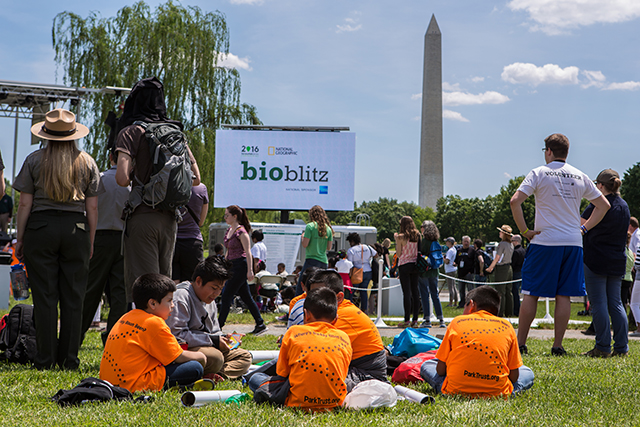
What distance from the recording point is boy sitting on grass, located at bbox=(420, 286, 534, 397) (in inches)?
141

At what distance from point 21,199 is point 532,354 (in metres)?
5.11

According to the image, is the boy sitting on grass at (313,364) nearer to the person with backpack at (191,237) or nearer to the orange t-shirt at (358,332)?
the orange t-shirt at (358,332)

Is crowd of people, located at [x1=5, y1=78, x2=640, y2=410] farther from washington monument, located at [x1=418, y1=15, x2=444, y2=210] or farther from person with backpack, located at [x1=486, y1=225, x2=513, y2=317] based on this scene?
washington monument, located at [x1=418, y1=15, x2=444, y2=210]

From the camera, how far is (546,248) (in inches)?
221

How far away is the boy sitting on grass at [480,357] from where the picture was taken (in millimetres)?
3578

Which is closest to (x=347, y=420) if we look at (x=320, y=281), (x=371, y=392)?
(x=371, y=392)

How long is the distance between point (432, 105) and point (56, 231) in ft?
168

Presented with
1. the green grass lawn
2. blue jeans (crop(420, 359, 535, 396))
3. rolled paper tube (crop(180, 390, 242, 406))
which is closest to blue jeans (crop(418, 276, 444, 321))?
the green grass lawn

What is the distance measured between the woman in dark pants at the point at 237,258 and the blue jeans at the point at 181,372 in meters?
4.01

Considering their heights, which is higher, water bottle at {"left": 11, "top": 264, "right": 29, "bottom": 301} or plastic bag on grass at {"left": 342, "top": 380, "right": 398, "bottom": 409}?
plastic bag on grass at {"left": 342, "top": 380, "right": 398, "bottom": 409}

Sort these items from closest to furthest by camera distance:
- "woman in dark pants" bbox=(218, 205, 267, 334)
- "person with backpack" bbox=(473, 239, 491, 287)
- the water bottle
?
1. "woman in dark pants" bbox=(218, 205, 267, 334)
2. the water bottle
3. "person with backpack" bbox=(473, 239, 491, 287)

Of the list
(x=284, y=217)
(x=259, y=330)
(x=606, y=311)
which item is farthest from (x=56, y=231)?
(x=284, y=217)

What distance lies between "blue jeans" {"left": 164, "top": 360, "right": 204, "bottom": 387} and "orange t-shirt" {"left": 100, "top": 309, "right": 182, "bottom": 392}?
164 mm

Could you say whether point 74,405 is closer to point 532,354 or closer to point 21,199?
point 21,199
